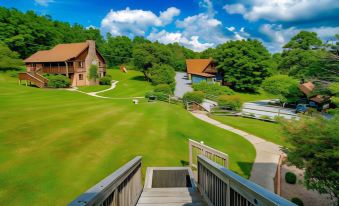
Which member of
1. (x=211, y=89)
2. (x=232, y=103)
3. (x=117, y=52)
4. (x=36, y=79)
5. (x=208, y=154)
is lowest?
(x=208, y=154)

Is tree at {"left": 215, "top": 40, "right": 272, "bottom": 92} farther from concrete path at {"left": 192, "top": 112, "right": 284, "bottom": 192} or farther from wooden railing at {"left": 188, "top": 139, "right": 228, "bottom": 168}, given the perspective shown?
wooden railing at {"left": 188, "top": 139, "right": 228, "bottom": 168}

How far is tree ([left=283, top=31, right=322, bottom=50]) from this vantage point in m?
56.2

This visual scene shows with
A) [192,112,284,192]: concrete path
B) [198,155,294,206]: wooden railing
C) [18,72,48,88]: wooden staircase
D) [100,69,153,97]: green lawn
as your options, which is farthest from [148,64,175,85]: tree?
[198,155,294,206]: wooden railing

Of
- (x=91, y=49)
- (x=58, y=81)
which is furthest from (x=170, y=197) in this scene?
(x=91, y=49)

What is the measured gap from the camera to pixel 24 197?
5824mm

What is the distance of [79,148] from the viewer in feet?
30.5

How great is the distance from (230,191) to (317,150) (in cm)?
426

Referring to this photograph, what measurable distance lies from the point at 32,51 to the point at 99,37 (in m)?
41.1

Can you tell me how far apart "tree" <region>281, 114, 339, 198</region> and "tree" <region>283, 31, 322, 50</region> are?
2342 inches

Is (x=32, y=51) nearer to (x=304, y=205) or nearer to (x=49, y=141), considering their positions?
(x=49, y=141)

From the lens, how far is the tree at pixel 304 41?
5619 cm

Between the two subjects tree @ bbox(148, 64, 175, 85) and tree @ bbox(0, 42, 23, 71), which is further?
tree @ bbox(148, 64, 175, 85)

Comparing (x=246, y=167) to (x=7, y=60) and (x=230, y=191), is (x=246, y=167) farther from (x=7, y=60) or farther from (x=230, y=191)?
(x=7, y=60)

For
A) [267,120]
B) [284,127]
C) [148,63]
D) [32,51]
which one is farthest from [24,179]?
[32,51]
